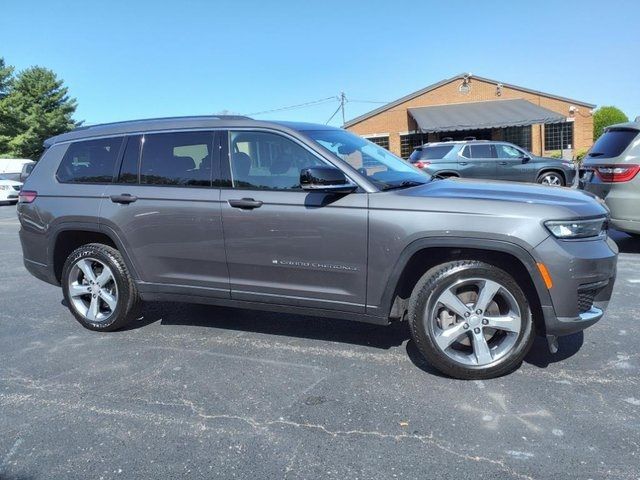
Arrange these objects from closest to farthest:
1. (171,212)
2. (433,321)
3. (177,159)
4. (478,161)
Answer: (433,321), (171,212), (177,159), (478,161)

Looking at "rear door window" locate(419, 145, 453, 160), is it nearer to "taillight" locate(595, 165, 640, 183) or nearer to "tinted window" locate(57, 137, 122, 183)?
"taillight" locate(595, 165, 640, 183)

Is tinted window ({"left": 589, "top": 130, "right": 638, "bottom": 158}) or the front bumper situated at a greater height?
tinted window ({"left": 589, "top": 130, "right": 638, "bottom": 158})

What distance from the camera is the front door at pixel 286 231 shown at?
362cm

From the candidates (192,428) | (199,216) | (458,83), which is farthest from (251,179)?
(458,83)

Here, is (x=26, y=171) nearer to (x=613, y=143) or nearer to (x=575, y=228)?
(x=613, y=143)

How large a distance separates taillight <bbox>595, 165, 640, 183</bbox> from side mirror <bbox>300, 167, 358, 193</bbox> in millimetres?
5016

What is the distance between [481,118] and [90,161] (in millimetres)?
27912

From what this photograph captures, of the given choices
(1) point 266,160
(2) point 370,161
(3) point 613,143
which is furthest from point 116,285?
(3) point 613,143

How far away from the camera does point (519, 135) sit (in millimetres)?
32344

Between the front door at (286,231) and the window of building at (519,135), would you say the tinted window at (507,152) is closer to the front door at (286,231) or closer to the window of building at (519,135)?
the front door at (286,231)

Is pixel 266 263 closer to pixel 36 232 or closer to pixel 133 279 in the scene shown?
pixel 133 279

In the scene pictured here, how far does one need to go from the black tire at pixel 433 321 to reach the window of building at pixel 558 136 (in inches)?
1230

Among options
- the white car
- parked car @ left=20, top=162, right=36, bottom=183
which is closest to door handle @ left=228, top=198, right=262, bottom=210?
parked car @ left=20, top=162, right=36, bottom=183

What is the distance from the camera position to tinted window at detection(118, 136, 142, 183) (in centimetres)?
441
